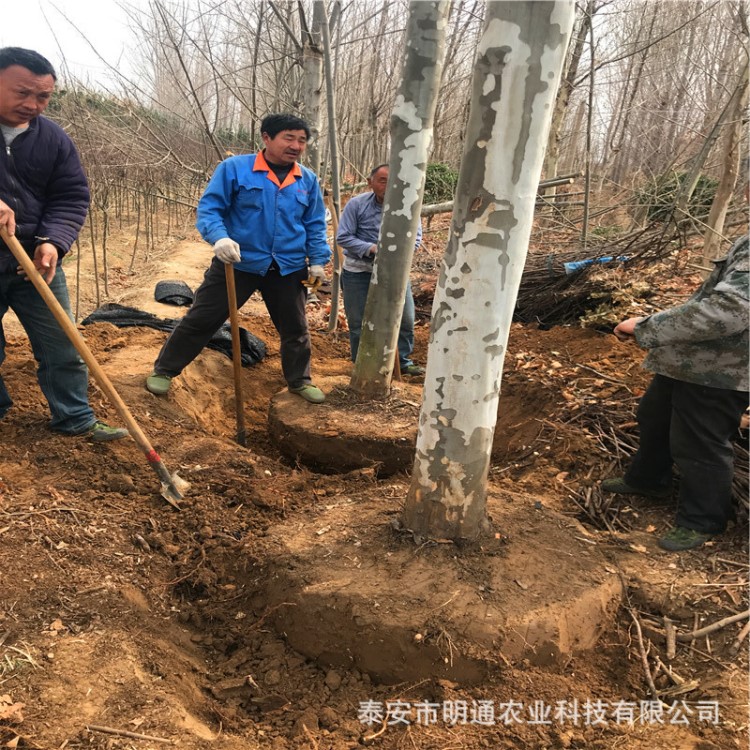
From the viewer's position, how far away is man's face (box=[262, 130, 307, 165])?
3.64m

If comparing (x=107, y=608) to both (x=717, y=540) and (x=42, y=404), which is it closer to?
(x=42, y=404)

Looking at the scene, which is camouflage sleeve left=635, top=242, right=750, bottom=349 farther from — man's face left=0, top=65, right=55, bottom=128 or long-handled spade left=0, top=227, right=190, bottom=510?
man's face left=0, top=65, right=55, bottom=128

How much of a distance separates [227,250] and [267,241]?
1.35ft

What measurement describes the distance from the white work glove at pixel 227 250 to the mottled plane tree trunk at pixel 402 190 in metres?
0.97

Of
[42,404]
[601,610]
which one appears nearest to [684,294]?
[601,610]

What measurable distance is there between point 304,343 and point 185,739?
9.43 ft

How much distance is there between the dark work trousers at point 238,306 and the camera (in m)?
3.92

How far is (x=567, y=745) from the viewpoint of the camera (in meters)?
1.90

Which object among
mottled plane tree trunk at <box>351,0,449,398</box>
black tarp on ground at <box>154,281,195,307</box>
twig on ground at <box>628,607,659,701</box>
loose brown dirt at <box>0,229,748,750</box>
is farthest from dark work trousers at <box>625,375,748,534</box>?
black tarp on ground at <box>154,281,195,307</box>

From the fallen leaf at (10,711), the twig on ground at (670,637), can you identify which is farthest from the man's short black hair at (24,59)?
the twig on ground at (670,637)

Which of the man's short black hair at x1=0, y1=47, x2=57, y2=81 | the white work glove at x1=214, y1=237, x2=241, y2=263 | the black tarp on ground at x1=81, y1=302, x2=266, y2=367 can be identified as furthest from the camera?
the black tarp on ground at x1=81, y1=302, x2=266, y2=367

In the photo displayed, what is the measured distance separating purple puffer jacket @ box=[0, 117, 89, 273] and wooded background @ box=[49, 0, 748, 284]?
7.76ft

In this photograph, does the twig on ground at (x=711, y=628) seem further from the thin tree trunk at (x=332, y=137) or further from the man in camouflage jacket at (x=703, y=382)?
the thin tree trunk at (x=332, y=137)

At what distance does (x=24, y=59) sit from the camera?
264cm
